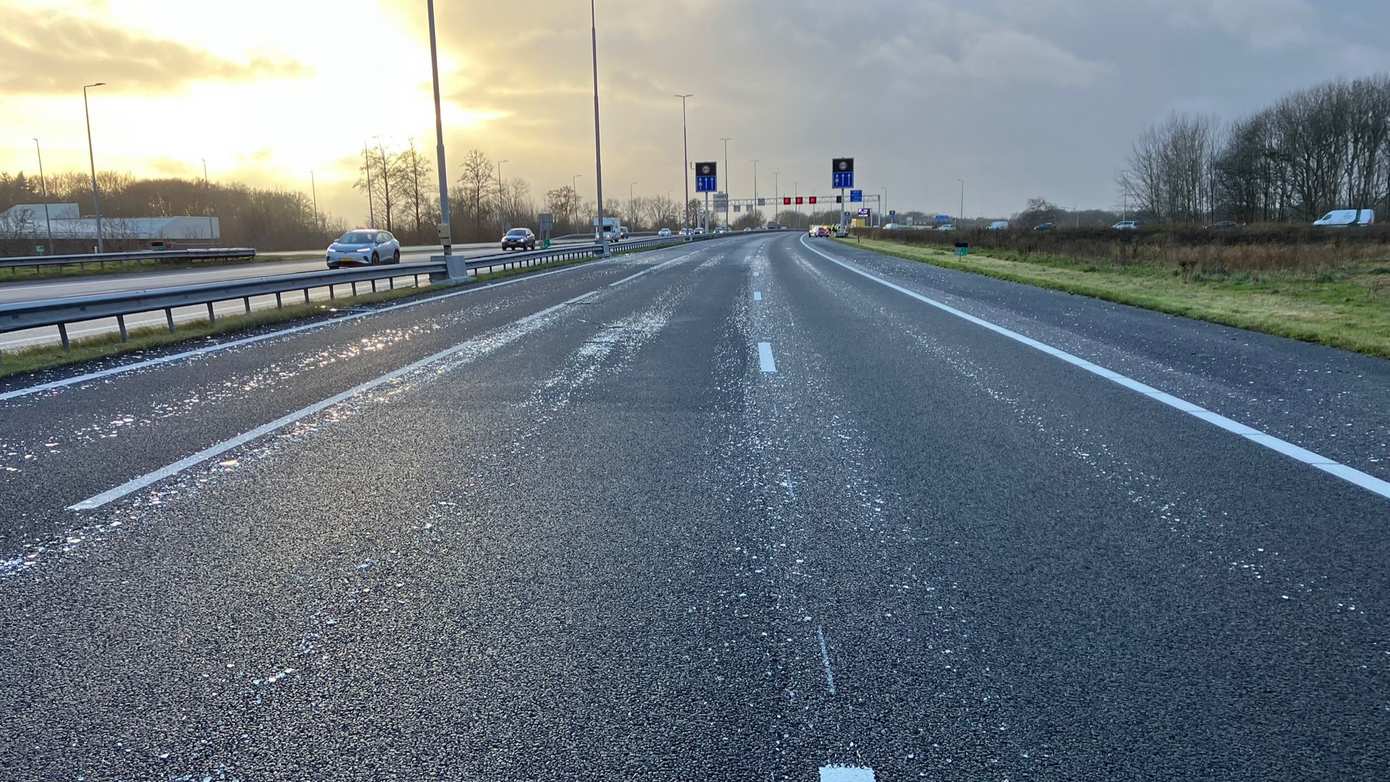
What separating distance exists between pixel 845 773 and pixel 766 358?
26.5ft

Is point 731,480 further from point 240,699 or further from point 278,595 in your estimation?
point 240,699

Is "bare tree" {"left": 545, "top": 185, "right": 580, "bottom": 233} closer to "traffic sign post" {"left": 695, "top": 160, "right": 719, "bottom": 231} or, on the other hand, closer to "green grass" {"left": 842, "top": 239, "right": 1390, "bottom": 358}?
"traffic sign post" {"left": 695, "top": 160, "right": 719, "bottom": 231}

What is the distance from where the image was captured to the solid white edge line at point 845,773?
2373 millimetres

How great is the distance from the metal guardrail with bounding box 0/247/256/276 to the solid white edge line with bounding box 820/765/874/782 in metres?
42.0

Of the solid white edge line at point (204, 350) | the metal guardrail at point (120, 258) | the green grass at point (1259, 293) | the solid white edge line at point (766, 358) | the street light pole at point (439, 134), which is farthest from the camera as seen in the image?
the metal guardrail at point (120, 258)

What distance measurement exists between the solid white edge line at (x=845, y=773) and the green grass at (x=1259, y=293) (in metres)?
10.8

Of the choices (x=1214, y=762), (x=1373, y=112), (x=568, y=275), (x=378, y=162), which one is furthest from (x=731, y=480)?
(x=378, y=162)

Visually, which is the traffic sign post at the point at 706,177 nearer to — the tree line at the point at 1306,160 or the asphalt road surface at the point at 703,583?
the tree line at the point at 1306,160

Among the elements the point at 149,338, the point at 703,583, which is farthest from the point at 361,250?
the point at 703,583

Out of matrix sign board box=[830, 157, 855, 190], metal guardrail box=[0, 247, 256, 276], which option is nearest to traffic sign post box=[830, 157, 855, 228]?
matrix sign board box=[830, 157, 855, 190]

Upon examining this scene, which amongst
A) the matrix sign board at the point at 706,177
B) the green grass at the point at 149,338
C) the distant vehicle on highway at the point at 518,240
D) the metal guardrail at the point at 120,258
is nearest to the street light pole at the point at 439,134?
the green grass at the point at 149,338

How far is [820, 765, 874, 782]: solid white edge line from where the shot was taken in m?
2.37

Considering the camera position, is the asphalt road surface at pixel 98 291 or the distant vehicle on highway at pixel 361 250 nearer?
the asphalt road surface at pixel 98 291

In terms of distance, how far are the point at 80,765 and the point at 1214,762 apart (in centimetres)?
330
